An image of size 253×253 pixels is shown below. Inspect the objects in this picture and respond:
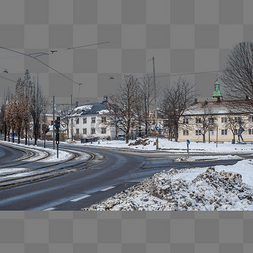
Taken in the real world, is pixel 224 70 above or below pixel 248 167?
above

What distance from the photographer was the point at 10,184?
9617 millimetres

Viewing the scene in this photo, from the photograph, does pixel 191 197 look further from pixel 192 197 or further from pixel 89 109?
pixel 89 109

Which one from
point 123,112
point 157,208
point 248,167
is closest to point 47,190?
point 157,208

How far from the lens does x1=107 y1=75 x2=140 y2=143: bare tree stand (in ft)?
136

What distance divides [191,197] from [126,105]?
36.3 meters

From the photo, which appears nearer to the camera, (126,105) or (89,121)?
(126,105)

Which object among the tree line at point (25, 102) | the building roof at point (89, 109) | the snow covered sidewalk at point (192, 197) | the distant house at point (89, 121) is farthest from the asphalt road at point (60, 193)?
the building roof at point (89, 109)

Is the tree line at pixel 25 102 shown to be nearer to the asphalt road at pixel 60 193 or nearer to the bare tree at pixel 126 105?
the bare tree at pixel 126 105

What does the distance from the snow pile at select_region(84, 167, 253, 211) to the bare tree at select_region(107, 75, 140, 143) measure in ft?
110

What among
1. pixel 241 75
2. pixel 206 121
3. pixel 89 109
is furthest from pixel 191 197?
pixel 89 109

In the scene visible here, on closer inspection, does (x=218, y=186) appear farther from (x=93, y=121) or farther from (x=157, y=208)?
(x=93, y=121)

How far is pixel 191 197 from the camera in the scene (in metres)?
6.24

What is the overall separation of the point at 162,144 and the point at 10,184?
25.4 meters

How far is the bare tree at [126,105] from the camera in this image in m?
41.4
